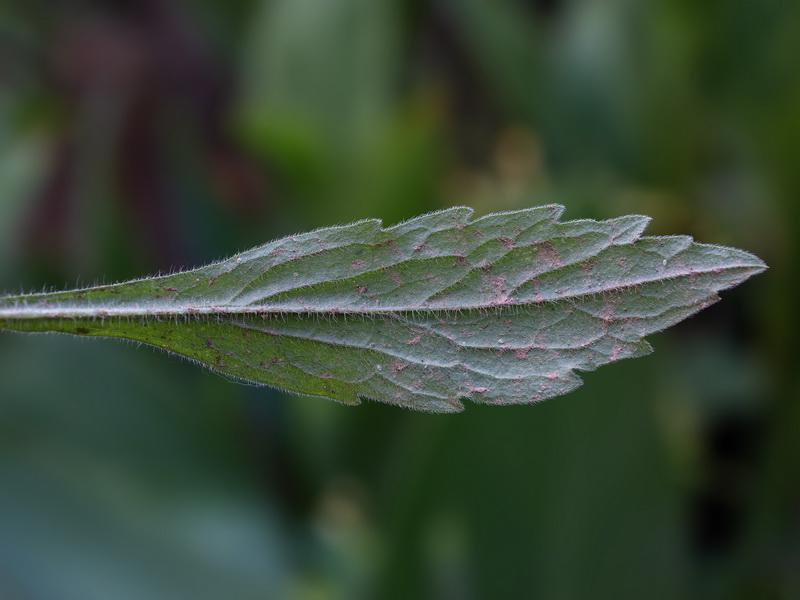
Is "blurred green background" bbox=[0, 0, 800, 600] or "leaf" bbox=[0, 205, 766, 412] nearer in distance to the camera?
"leaf" bbox=[0, 205, 766, 412]

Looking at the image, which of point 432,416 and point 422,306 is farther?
point 432,416

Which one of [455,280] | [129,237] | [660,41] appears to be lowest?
[455,280]

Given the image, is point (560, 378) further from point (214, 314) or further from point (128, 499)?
point (128, 499)

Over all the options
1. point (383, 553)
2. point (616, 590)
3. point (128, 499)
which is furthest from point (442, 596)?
point (128, 499)

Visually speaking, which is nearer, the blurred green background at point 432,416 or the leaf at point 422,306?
the leaf at point 422,306
